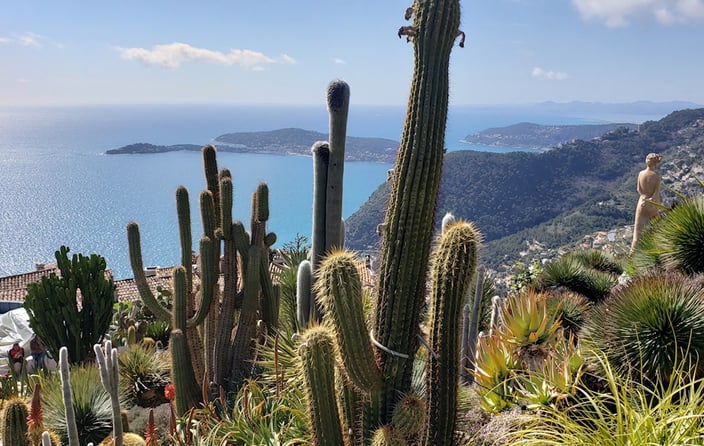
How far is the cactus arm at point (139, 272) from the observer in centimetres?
697

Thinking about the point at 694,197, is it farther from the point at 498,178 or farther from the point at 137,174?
the point at 137,174

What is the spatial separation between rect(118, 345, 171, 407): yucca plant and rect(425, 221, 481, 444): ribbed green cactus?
5.86m

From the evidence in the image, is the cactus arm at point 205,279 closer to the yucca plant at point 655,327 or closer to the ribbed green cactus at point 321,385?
the ribbed green cactus at point 321,385

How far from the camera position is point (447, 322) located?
300cm

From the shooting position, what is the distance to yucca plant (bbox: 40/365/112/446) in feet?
19.4

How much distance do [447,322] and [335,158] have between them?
222 cm

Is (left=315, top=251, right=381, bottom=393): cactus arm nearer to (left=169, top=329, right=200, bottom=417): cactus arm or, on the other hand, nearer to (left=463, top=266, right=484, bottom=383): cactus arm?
(left=463, top=266, right=484, bottom=383): cactus arm

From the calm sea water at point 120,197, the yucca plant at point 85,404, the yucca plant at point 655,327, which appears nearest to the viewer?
the yucca plant at point 655,327

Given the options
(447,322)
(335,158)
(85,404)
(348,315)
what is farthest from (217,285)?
(447,322)

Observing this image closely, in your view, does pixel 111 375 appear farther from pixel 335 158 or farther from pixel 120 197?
pixel 120 197

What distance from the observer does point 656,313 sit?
4285 mm

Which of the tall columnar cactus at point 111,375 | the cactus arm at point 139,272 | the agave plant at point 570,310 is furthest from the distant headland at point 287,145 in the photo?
the tall columnar cactus at point 111,375

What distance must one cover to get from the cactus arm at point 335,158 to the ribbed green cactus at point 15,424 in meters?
2.84

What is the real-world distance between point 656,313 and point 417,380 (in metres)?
1.97
